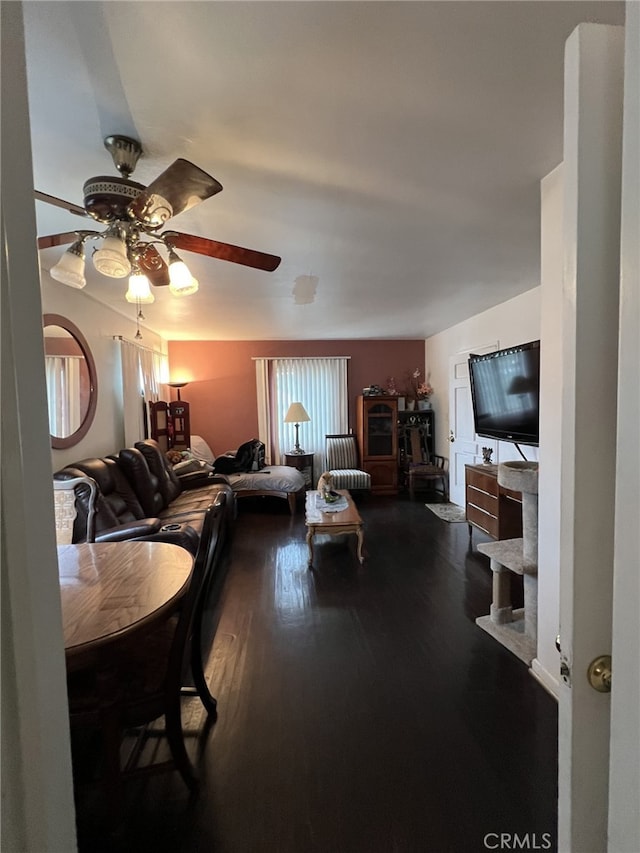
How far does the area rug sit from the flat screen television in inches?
57.9

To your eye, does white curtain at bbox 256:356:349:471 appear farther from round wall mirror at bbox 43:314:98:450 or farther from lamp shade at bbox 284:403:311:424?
round wall mirror at bbox 43:314:98:450

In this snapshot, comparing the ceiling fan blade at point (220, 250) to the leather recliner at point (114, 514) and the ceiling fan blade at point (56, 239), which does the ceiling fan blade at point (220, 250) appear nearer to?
the ceiling fan blade at point (56, 239)

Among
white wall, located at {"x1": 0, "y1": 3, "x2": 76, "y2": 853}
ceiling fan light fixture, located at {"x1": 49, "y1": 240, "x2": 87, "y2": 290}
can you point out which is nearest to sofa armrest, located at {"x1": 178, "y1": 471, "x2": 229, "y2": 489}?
ceiling fan light fixture, located at {"x1": 49, "y1": 240, "x2": 87, "y2": 290}

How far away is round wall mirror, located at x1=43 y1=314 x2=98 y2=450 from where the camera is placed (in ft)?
9.02

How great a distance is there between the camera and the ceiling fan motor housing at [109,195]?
4.64 feet

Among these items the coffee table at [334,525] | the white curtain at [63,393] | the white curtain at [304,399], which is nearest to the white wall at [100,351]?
the white curtain at [63,393]

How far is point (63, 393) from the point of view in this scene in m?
2.88

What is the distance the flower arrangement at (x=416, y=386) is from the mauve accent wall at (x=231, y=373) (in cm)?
62

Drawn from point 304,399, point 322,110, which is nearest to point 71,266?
point 322,110

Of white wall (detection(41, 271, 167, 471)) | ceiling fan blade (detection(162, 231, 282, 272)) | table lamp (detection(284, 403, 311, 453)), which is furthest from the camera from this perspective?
table lamp (detection(284, 403, 311, 453))

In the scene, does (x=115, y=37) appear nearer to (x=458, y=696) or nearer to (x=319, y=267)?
(x=319, y=267)

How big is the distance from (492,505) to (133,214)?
10.9 ft

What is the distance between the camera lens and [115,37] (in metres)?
1.02

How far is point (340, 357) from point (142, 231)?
183 inches
